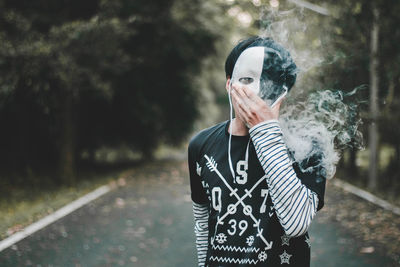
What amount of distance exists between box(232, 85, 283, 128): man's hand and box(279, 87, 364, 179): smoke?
209 millimetres

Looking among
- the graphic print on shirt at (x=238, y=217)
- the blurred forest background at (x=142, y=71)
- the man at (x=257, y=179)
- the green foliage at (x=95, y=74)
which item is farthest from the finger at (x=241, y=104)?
the green foliage at (x=95, y=74)

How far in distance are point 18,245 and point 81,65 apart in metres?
5.78

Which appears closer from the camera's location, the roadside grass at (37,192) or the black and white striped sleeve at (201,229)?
the black and white striped sleeve at (201,229)

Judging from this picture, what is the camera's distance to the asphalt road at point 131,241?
242 inches

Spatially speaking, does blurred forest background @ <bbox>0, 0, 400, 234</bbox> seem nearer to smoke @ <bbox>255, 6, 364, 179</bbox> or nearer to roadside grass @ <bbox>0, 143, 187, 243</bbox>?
smoke @ <bbox>255, 6, 364, 179</bbox>

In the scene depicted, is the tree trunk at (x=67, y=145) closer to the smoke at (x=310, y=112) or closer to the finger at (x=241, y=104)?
the smoke at (x=310, y=112)

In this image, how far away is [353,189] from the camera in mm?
12516

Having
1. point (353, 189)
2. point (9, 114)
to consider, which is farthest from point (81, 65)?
point (353, 189)

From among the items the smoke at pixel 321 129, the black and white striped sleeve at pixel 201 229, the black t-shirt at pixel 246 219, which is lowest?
the black and white striped sleeve at pixel 201 229

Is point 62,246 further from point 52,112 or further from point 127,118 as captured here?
point 127,118

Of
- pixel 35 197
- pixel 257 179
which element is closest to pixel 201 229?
pixel 257 179

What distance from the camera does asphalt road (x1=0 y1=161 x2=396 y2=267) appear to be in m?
6.16

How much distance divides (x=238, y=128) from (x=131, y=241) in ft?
18.6

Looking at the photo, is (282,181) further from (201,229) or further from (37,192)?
(37,192)
